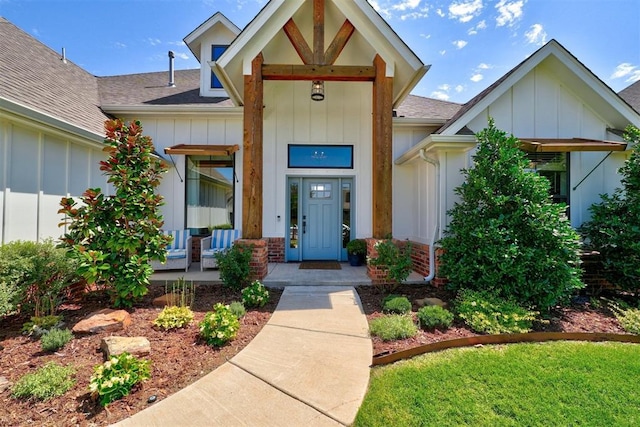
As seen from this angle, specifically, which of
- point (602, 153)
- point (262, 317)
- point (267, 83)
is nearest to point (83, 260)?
point (262, 317)

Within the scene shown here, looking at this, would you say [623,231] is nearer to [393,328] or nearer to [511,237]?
[511,237]

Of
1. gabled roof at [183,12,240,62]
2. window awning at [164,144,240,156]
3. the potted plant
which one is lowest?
the potted plant

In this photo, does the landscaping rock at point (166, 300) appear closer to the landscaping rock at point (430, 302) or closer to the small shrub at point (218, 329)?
the small shrub at point (218, 329)

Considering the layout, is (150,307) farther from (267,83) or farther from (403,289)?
(267,83)

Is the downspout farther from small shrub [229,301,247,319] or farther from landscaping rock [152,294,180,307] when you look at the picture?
landscaping rock [152,294,180,307]

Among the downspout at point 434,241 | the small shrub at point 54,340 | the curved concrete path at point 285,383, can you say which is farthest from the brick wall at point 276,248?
the small shrub at point 54,340

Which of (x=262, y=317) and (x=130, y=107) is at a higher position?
(x=130, y=107)

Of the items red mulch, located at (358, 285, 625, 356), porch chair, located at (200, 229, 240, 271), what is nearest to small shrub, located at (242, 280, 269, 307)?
red mulch, located at (358, 285, 625, 356)

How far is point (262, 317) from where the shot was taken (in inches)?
156

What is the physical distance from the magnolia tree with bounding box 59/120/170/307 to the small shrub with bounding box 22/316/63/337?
0.62 metres

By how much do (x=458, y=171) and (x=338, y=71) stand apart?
3078 millimetres

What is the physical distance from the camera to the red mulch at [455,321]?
3281 millimetres

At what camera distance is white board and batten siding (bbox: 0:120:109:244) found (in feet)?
13.5

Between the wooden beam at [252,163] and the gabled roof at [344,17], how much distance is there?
514mm
